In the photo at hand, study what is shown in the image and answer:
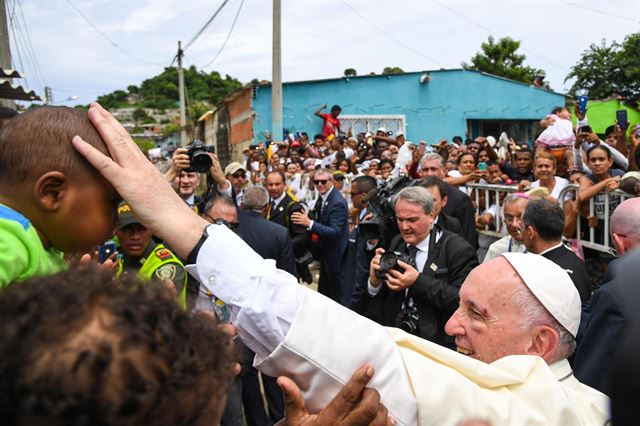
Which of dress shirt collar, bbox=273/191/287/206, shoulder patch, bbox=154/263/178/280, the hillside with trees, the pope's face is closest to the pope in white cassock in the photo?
the pope's face

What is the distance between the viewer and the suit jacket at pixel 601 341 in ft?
8.53

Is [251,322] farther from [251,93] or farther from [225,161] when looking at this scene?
[225,161]

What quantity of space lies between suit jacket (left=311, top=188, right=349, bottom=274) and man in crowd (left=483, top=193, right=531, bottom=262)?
2.76 m

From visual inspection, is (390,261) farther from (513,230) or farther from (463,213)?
(463,213)

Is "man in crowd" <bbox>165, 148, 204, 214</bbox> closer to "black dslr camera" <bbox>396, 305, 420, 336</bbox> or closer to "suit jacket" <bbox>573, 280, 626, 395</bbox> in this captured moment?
"black dslr camera" <bbox>396, 305, 420, 336</bbox>

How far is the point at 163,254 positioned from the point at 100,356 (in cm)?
293

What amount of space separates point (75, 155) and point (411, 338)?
38.5 inches

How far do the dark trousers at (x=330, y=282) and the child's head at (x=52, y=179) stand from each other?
19.7 feet

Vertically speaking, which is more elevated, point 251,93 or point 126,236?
point 251,93

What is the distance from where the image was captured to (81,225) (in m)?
1.41

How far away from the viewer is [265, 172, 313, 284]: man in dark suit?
6883 mm

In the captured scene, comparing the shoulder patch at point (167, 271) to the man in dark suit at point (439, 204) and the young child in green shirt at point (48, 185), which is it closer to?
the young child in green shirt at point (48, 185)

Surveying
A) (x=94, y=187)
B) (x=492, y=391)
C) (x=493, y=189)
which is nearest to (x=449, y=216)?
(x=493, y=189)

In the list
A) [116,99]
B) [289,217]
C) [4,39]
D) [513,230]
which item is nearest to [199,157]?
[289,217]
